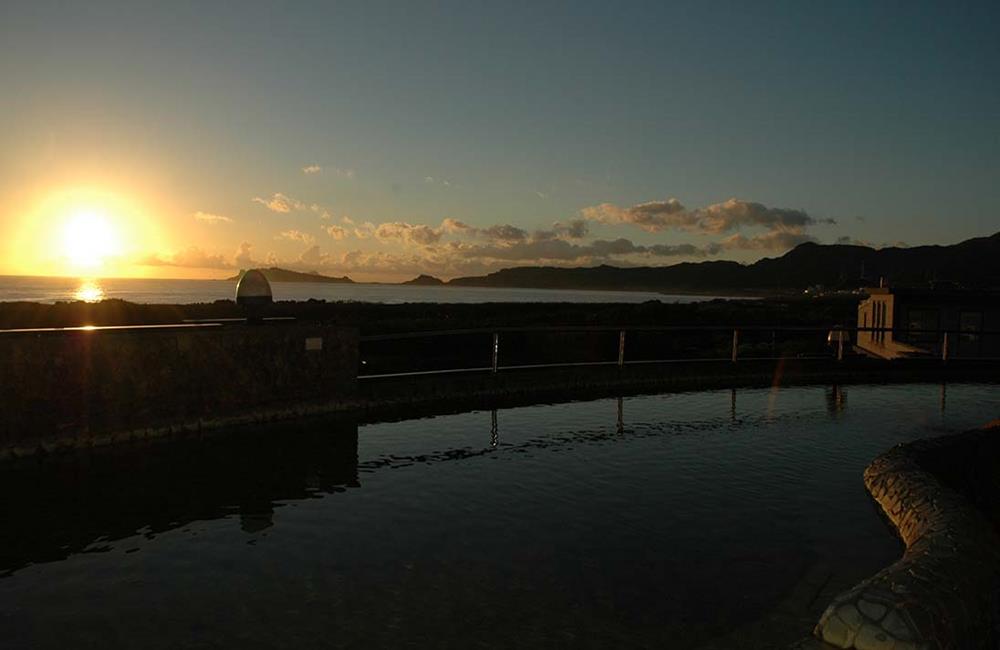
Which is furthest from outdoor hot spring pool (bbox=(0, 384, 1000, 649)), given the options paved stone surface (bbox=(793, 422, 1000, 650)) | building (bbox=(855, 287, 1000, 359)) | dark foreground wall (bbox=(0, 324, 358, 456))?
building (bbox=(855, 287, 1000, 359))

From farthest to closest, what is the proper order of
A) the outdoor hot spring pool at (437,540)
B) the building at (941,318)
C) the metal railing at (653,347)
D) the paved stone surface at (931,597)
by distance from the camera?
the building at (941,318)
the metal railing at (653,347)
the outdoor hot spring pool at (437,540)
the paved stone surface at (931,597)

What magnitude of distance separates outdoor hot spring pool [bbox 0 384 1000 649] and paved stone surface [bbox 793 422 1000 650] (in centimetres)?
48

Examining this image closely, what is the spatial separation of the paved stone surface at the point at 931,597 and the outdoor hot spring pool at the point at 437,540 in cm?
48

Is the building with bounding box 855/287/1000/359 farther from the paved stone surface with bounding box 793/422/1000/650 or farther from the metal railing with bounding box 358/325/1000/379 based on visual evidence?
the paved stone surface with bounding box 793/422/1000/650

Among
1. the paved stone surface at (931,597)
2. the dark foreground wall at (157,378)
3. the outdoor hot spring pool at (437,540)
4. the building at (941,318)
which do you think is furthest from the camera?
the building at (941,318)

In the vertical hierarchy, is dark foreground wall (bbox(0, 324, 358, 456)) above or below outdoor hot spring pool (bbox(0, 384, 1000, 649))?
above

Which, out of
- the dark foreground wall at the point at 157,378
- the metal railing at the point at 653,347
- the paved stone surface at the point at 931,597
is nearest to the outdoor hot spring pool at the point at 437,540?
the paved stone surface at the point at 931,597

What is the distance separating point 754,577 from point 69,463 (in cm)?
812

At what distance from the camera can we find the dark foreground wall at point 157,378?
9812 mm

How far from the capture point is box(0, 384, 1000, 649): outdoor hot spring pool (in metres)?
5.18

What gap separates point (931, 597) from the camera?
189 inches

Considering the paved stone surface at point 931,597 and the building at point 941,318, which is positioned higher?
the building at point 941,318

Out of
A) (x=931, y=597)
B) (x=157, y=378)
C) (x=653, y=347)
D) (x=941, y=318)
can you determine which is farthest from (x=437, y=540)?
(x=653, y=347)

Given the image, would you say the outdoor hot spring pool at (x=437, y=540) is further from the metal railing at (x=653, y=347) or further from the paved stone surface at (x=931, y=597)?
the metal railing at (x=653, y=347)
